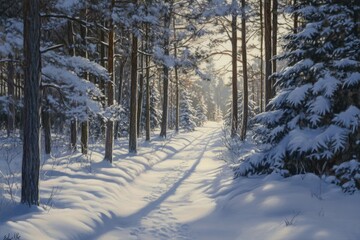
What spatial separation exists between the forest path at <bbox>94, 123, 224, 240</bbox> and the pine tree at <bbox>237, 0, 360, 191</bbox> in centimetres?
194

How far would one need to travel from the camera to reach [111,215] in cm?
744

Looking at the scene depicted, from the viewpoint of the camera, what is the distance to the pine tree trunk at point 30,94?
21.6ft

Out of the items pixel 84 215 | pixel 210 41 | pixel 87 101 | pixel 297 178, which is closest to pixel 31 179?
pixel 84 215

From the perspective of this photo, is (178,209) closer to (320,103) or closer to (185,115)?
(320,103)

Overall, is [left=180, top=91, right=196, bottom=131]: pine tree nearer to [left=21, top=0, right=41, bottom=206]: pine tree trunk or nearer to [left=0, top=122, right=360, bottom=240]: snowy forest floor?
[left=0, top=122, right=360, bottom=240]: snowy forest floor

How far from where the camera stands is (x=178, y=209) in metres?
8.20

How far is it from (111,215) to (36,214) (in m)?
1.60

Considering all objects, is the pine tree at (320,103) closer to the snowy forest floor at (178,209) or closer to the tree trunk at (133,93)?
the snowy forest floor at (178,209)

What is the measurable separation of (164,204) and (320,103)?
13.6 ft

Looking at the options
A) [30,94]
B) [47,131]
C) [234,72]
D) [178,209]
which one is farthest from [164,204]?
[234,72]

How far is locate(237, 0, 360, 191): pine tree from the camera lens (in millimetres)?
7227

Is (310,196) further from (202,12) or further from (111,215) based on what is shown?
(202,12)

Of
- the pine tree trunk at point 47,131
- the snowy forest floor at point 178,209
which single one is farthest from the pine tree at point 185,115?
the snowy forest floor at point 178,209

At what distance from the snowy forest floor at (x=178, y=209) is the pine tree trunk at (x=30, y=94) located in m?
0.48
